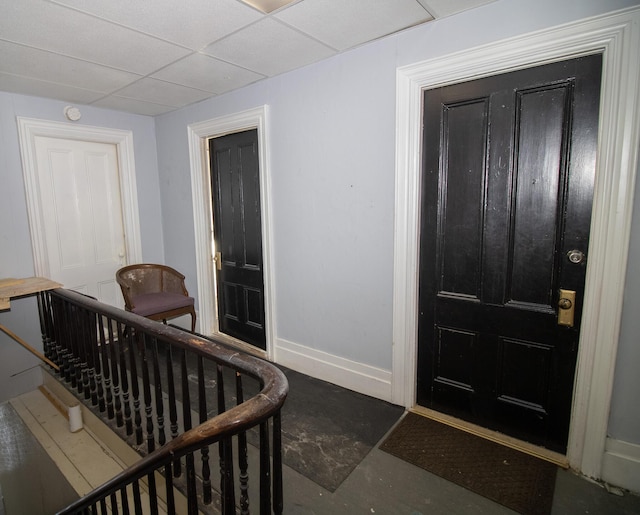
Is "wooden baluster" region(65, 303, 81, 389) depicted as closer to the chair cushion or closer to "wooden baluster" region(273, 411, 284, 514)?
the chair cushion

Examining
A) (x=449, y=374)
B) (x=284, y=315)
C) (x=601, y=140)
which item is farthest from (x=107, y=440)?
(x=601, y=140)

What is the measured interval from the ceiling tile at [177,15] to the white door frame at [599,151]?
3.49 ft

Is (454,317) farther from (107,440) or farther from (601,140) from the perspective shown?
(107,440)

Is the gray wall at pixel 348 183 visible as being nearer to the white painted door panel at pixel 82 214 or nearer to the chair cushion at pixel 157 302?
the chair cushion at pixel 157 302

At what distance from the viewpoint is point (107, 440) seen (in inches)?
91.4

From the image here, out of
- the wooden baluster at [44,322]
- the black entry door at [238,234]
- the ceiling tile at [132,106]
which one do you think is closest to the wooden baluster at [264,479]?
the black entry door at [238,234]

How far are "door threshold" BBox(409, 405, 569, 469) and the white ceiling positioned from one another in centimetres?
248

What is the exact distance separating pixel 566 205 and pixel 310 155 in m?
1.72

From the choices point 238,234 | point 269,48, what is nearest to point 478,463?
point 238,234

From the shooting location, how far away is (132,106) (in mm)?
3467

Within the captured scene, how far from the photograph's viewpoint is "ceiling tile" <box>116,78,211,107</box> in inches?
112

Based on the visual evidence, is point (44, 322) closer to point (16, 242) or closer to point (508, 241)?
point (16, 242)

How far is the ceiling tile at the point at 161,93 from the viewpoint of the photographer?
2857mm

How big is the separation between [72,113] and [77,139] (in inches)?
9.7
